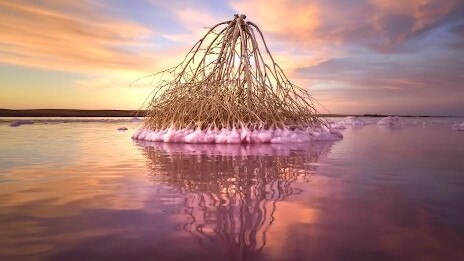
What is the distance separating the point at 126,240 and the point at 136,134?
6427 mm

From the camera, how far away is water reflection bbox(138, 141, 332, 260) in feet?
4.13

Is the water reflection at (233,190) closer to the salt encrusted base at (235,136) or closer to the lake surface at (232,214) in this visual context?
the lake surface at (232,214)

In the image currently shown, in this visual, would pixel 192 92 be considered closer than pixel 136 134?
Yes

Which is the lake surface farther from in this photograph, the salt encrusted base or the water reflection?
the salt encrusted base

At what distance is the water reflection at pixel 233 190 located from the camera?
4.13ft

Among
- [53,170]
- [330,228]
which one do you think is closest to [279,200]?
[330,228]

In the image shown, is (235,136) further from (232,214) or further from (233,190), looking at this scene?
(232,214)

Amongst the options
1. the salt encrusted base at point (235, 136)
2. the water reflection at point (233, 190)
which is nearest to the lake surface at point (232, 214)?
the water reflection at point (233, 190)

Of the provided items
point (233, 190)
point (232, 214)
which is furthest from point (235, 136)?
point (232, 214)

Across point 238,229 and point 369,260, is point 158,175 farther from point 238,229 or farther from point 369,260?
point 369,260

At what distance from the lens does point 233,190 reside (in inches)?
80.8

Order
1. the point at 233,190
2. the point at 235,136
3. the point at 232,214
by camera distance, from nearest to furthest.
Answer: the point at 232,214 < the point at 233,190 < the point at 235,136

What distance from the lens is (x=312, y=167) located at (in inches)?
121

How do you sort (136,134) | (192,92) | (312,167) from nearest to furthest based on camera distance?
(312,167) → (192,92) → (136,134)
